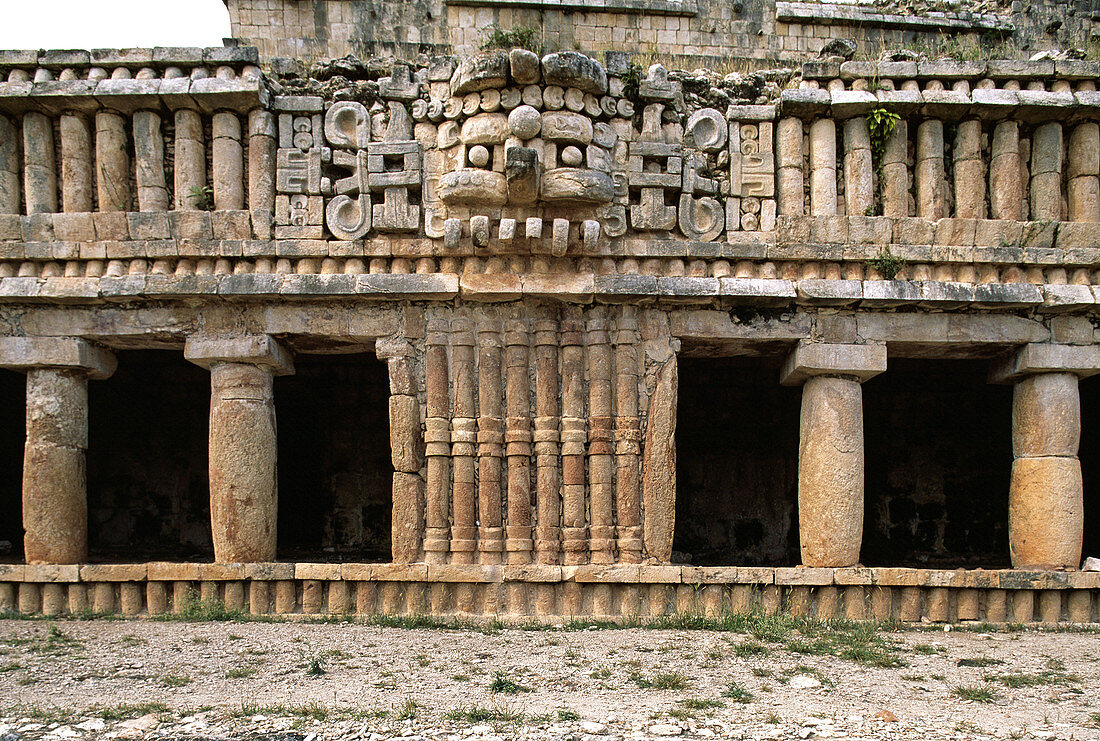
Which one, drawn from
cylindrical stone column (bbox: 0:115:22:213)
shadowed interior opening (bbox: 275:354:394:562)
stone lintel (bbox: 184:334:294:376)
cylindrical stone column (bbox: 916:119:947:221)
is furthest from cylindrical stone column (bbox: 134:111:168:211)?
cylindrical stone column (bbox: 916:119:947:221)

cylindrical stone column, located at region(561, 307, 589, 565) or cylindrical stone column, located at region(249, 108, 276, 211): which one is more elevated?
cylindrical stone column, located at region(249, 108, 276, 211)

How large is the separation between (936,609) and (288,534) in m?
7.43

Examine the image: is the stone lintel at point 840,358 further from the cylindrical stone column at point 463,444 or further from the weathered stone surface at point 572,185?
the cylindrical stone column at point 463,444

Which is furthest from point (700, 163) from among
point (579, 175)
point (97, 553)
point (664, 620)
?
point (97, 553)

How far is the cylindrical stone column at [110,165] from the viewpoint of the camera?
24.5 feet

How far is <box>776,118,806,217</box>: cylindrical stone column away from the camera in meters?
7.49

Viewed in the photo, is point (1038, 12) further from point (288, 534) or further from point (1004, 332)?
point (288, 534)

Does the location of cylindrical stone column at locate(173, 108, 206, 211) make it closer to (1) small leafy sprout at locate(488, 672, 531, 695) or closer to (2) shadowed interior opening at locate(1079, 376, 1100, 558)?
(1) small leafy sprout at locate(488, 672, 531, 695)

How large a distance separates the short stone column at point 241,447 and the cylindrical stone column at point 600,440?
2.83m

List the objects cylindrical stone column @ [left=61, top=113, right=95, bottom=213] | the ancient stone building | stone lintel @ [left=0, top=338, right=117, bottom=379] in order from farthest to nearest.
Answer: cylindrical stone column @ [left=61, top=113, right=95, bottom=213] < stone lintel @ [left=0, top=338, right=117, bottom=379] < the ancient stone building

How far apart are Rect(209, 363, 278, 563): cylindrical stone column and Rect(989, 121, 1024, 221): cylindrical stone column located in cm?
688

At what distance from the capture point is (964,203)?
7492 millimetres

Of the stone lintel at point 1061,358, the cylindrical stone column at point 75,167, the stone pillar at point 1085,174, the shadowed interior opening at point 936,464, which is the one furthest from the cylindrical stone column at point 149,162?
the shadowed interior opening at point 936,464

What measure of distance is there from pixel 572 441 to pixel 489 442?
72 centimetres
